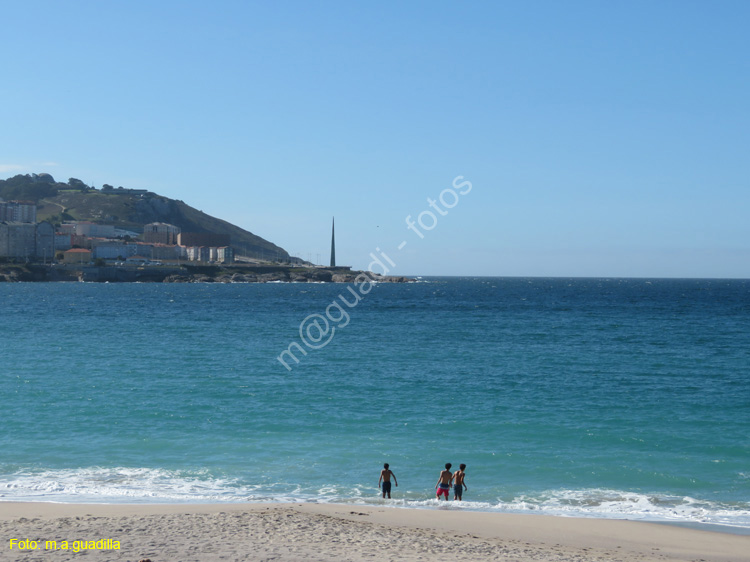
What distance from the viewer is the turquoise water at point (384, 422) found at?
16578 mm

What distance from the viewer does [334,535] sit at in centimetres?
1208

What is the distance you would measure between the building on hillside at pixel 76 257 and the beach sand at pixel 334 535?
644ft

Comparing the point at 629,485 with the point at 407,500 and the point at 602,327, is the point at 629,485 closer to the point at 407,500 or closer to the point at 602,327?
the point at 407,500

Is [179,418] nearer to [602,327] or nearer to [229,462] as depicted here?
[229,462]

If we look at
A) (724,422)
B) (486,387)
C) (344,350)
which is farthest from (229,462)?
(344,350)

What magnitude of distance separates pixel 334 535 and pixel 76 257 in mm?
202006

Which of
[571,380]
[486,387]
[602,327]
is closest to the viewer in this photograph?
[486,387]

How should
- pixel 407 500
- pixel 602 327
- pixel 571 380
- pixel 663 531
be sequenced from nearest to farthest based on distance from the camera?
pixel 663 531, pixel 407 500, pixel 571 380, pixel 602 327

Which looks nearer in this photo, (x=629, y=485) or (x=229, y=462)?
(x=629, y=485)

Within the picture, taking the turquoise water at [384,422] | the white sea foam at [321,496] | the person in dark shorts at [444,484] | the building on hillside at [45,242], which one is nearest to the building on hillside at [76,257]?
the building on hillside at [45,242]

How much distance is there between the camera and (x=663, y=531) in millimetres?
13414

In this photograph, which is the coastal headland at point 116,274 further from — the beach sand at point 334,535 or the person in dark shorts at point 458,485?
the person in dark shorts at point 458,485

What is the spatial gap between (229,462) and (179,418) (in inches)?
239

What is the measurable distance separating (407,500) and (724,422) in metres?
14.0
